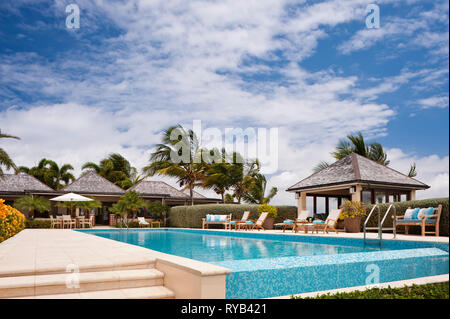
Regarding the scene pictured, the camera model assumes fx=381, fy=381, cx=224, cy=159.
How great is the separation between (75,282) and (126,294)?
56 centimetres

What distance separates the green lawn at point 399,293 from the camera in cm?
406

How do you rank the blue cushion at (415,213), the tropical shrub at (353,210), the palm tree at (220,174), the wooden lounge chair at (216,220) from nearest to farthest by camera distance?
the blue cushion at (415,213) < the tropical shrub at (353,210) < the wooden lounge chair at (216,220) < the palm tree at (220,174)

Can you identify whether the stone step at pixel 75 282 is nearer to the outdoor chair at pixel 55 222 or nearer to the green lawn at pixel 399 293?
the green lawn at pixel 399 293

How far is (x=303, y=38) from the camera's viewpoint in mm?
13500

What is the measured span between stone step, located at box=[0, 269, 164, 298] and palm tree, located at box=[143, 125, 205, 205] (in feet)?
77.0

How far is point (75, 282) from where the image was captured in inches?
161

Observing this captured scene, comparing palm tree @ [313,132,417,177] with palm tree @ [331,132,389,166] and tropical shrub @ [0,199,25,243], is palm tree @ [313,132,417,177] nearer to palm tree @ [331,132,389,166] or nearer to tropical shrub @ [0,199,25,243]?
palm tree @ [331,132,389,166]

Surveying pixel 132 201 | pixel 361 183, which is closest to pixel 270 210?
pixel 361 183

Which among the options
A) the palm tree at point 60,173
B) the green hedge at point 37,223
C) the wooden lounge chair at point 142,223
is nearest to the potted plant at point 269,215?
the wooden lounge chair at point 142,223

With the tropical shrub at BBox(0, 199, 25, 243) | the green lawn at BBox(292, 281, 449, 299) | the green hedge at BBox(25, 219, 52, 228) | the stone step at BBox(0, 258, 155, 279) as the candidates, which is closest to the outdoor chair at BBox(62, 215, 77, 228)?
the green hedge at BBox(25, 219, 52, 228)

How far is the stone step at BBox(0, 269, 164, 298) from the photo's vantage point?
12.7 ft

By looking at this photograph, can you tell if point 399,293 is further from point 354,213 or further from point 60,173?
point 60,173
